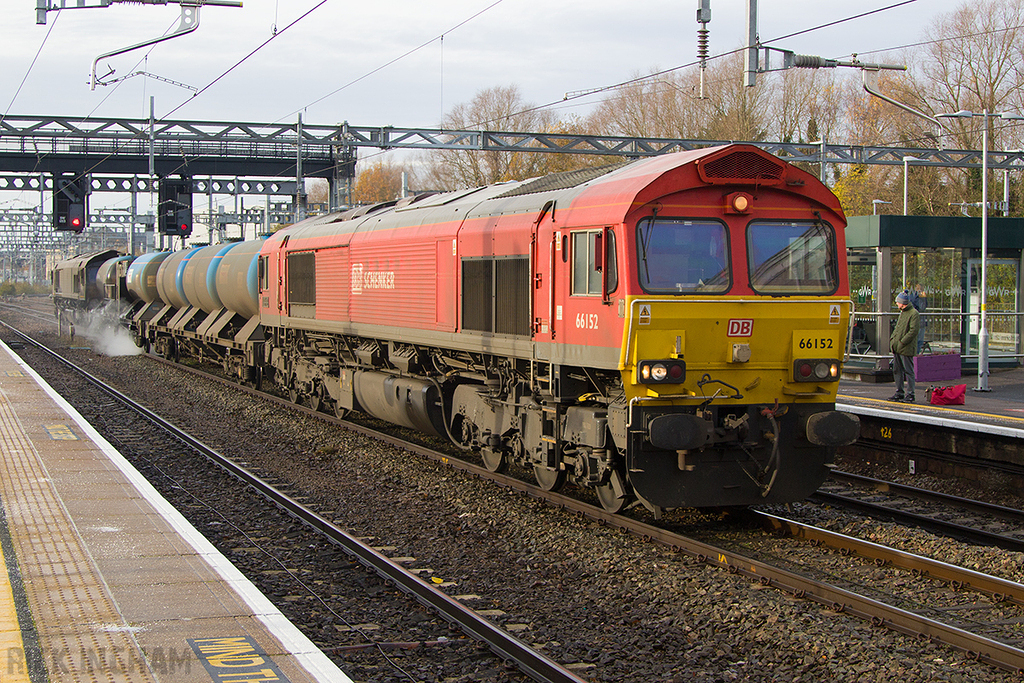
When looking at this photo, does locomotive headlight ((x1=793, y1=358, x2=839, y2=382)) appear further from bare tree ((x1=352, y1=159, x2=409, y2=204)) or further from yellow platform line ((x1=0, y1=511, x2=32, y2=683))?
bare tree ((x1=352, y1=159, x2=409, y2=204))

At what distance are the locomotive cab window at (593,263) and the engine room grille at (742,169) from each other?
3.77ft

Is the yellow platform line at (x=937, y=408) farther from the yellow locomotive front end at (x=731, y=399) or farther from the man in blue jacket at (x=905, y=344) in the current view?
the yellow locomotive front end at (x=731, y=399)

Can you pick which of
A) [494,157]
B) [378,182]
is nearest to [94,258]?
[494,157]

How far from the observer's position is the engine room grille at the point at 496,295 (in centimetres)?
1102

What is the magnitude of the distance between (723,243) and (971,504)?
4767mm

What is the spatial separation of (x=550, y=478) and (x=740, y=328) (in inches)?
121

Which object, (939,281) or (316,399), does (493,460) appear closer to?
(316,399)

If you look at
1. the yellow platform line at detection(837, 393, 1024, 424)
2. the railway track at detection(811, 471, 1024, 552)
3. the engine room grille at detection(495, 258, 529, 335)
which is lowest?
the railway track at detection(811, 471, 1024, 552)

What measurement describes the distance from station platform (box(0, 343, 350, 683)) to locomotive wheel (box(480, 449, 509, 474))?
4.13 metres

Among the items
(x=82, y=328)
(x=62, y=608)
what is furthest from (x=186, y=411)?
(x=82, y=328)

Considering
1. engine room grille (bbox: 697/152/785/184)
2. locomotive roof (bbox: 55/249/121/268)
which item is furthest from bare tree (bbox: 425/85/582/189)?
engine room grille (bbox: 697/152/785/184)

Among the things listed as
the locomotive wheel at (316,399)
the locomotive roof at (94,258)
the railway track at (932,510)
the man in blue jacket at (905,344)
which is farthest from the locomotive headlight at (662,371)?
the locomotive roof at (94,258)

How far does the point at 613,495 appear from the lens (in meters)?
10.2

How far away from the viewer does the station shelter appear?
67.1ft
